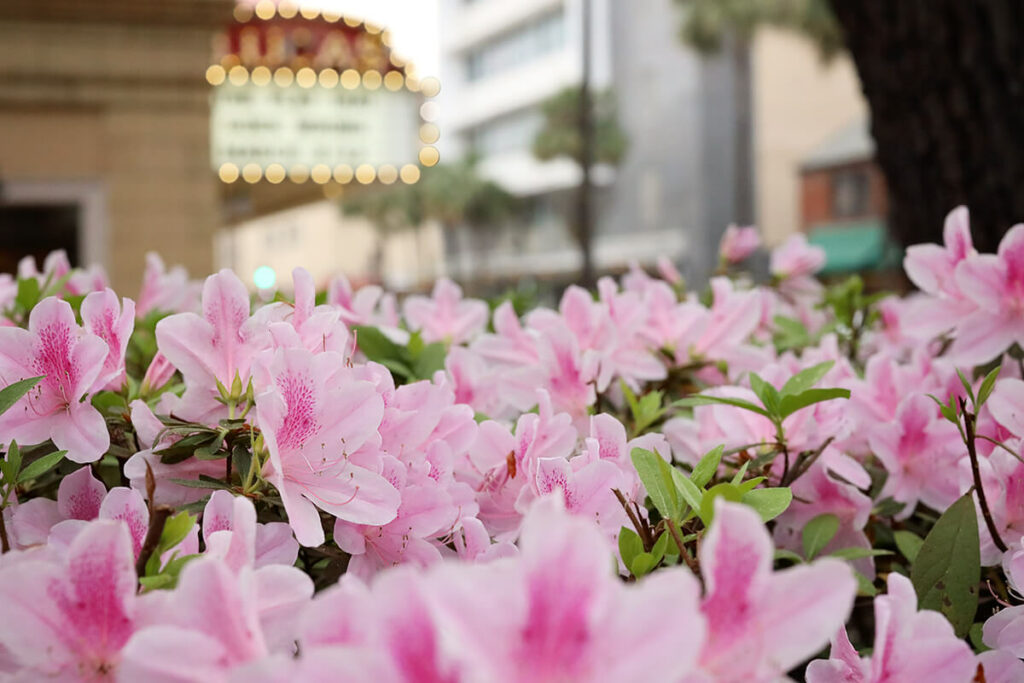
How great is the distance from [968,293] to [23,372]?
74cm

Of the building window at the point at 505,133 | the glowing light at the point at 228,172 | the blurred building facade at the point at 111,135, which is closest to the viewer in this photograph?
the blurred building facade at the point at 111,135

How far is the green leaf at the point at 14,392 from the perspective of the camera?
558 mm

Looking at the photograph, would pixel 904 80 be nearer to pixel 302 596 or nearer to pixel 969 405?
pixel 969 405

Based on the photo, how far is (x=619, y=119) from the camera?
28.2 metres

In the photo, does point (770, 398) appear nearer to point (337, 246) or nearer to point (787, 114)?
point (787, 114)

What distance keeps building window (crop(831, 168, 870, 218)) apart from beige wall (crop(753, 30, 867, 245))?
132 cm

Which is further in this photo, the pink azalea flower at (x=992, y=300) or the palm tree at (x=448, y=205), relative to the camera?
the palm tree at (x=448, y=205)

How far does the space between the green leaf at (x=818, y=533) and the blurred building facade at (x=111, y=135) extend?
5.24 metres

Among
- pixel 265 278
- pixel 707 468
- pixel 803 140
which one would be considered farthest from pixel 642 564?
pixel 803 140

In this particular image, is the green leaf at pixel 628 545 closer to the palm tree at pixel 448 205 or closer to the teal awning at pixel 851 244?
the teal awning at pixel 851 244

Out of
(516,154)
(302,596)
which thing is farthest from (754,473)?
(516,154)

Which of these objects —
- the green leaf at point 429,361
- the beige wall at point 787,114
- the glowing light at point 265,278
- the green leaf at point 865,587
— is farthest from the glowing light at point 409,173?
the beige wall at point 787,114

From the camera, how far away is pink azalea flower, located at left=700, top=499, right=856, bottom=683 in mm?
359

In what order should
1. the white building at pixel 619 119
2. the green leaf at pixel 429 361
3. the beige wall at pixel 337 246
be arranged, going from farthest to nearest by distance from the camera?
1. the beige wall at pixel 337 246
2. the white building at pixel 619 119
3. the green leaf at pixel 429 361
